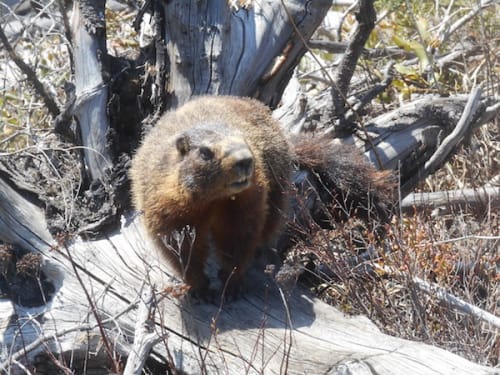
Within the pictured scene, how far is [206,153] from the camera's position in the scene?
4.85m

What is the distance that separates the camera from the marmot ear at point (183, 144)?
499 centimetres

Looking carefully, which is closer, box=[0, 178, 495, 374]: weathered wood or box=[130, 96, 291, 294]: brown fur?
box=[0, 178, 495, 374]: weathered wood

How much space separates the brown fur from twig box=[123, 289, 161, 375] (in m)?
0.50

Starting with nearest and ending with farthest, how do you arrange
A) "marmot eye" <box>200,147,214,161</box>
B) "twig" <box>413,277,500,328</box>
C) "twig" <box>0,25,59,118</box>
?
1. "twig" <box>413,277,500,328</box>
2. "marmot eye" <box>200,147,214,161</box>
3. "twig" <box>0,25,59,118</box>

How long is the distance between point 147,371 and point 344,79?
3523mm

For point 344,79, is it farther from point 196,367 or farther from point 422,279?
point 196,367

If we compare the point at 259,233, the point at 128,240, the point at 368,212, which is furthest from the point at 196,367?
the point at 368,212

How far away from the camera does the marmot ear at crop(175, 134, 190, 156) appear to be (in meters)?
4.99

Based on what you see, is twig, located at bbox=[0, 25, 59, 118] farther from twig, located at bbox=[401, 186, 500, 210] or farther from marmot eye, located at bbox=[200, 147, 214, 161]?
twig, located at bbox=[401, 186, 500, 210]

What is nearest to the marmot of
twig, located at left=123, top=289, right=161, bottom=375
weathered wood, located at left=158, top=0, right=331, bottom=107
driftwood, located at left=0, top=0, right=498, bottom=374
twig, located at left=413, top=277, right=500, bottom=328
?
driftwood, located at left=0, top=0, right=498, bottom=374

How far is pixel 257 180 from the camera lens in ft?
16.6

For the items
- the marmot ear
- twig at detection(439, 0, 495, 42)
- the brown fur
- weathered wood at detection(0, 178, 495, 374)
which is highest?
twig at detection(439, 0, 495, 42)

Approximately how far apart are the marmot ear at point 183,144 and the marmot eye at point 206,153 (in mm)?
159

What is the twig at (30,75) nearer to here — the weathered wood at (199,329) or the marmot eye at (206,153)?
the weathered wood at (199,329)
